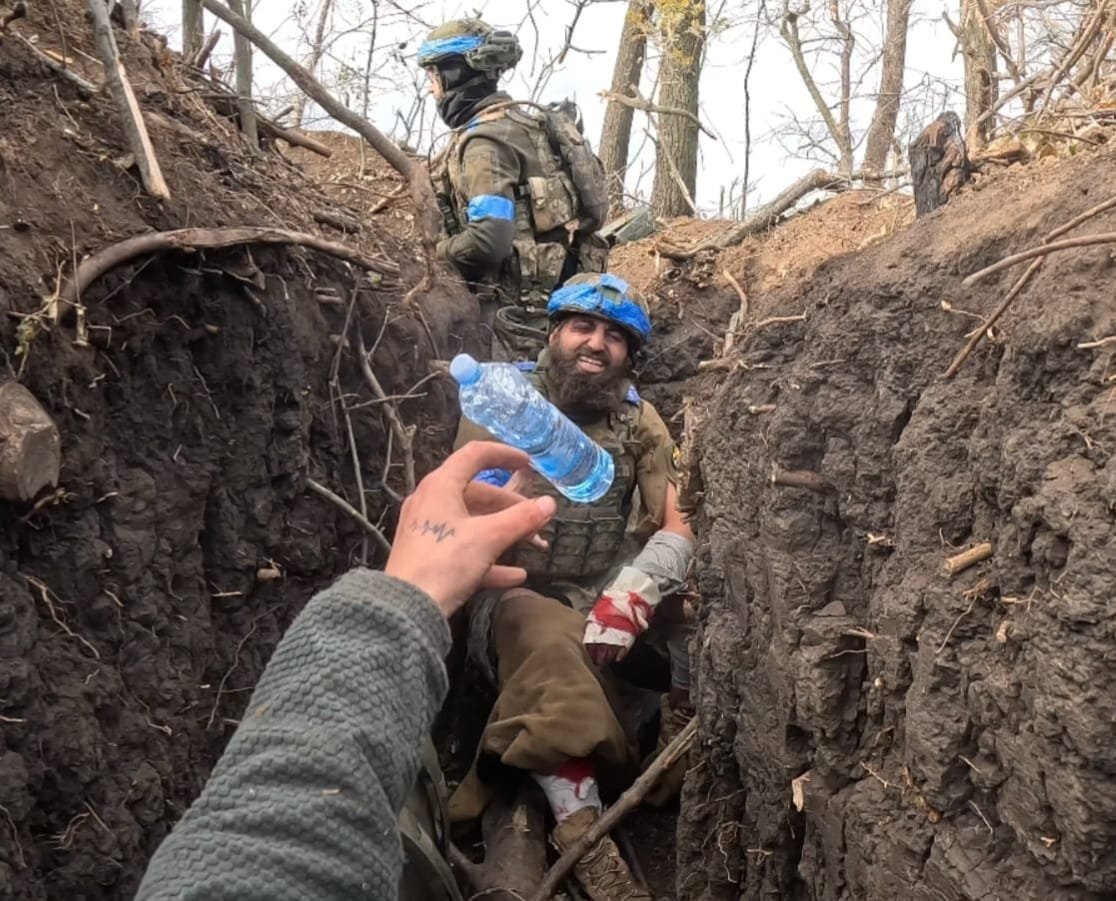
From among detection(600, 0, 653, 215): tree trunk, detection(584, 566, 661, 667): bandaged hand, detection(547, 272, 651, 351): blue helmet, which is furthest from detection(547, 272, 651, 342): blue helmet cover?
detection(600, 0, 653, 215): tree trunk

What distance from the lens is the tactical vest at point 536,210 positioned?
19.7 feet

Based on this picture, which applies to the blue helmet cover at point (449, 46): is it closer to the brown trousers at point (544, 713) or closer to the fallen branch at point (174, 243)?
the fallen branch at point (174, 243)

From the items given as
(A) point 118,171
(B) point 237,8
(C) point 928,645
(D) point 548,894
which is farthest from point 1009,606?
(B) point 237,8

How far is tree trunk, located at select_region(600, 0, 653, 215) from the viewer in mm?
10359

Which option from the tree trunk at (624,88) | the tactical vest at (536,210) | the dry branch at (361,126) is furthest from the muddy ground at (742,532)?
the tree trunk at (624,88)

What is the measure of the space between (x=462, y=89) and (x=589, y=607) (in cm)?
342

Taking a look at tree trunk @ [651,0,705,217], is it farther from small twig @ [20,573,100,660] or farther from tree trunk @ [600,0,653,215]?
small twig @ [20,573,100,660]

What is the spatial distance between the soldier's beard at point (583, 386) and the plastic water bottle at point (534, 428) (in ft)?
1.21

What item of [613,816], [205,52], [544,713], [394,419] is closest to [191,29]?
[205,52]

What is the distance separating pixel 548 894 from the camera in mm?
3398

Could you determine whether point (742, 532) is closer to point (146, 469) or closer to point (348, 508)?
point (348, 508)

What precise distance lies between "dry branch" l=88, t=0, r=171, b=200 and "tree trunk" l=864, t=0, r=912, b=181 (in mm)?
9072

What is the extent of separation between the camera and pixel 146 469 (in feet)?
9.41

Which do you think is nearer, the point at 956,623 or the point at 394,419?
the point at 956,623
